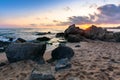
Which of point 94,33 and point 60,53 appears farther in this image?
point 94,33

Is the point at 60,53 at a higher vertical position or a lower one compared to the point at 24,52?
lower

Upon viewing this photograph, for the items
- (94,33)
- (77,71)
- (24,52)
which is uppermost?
(94,33)

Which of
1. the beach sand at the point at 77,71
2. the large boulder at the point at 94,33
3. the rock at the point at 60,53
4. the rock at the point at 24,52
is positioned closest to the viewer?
the beach sand at the point at 77,71

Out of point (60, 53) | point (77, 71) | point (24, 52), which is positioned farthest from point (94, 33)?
point (77, 71)

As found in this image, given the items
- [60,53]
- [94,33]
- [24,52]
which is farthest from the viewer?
[94,33]

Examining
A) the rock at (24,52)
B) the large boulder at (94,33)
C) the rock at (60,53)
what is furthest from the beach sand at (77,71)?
the large boulder at (94,33)

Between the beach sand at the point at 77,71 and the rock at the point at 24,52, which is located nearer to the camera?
the beach sand at the point at 77,71

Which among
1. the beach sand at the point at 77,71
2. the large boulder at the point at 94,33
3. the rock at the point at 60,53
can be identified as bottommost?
the beach sand at the point at 77,71

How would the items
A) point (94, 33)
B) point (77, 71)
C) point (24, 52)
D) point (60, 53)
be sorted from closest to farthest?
1. point (77, 71)
2. point (24, 52)
3. point (60, 53)
4. point (94, 33)

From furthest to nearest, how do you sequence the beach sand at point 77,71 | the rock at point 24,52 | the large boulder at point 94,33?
the large boulder at point 94,33 → the rock at point 24,52 → the beach sand at point 77,71

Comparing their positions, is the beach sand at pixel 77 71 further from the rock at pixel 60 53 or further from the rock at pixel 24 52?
the rock at pixel 60 53

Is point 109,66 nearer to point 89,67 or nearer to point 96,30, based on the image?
point 89,67

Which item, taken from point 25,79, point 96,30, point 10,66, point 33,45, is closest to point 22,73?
point 25,79

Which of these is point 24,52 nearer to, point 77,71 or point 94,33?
point 77,71
